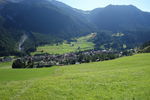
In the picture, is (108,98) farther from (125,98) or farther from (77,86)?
(77,86)

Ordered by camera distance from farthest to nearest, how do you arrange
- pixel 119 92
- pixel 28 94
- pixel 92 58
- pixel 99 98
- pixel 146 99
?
pixel 92 58, pixel 28 94, pixel 119 92, pixel 99 98, pixel 146 99

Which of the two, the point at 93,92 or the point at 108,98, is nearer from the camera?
the point at 108,98

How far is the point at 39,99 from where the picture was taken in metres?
26.8

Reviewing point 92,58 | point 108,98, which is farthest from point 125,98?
point 92,58

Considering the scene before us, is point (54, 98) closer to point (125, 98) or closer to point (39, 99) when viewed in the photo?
point (39, 99)

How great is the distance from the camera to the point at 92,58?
162625 millimetres

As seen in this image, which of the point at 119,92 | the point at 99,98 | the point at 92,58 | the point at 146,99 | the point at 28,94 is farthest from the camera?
the point at 92,58

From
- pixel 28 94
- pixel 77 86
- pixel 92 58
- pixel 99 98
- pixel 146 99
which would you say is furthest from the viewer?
pixel 92 58

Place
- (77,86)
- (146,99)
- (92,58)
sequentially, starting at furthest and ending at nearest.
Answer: (92,58) → (77,86) → (146,99)

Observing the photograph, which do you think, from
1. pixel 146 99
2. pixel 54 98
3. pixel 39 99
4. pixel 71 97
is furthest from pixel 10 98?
pixel 146 99

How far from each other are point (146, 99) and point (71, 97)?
1030cm

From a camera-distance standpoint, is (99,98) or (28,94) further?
(28,94)

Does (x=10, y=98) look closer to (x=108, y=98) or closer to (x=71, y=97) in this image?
(x=71, y=97)

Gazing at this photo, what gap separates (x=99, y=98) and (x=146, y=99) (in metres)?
6.18
